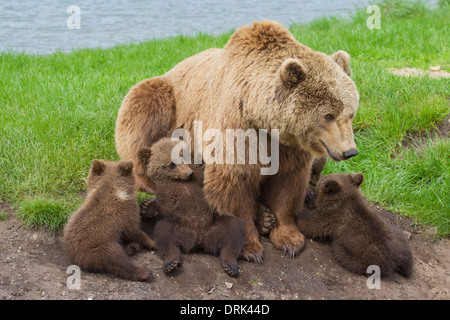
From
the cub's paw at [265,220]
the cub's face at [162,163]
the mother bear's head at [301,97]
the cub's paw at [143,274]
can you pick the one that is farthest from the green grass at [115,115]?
the mother bear's head at [301,97]

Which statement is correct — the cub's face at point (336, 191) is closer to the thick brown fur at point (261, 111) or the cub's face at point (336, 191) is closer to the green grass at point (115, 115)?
the thick brown fur at point (261, 111)

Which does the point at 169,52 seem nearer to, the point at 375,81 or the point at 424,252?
the point at 375,81

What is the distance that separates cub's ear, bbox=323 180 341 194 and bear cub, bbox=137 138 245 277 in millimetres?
879

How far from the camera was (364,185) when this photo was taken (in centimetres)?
605

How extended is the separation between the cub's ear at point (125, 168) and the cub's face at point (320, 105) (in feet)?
4.45

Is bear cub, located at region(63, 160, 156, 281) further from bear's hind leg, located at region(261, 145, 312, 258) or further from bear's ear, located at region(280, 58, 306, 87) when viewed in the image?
bear's ear, located at region(280, 58, 306, 87)

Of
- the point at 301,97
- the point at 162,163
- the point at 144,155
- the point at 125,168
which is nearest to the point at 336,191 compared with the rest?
the point at 301,97

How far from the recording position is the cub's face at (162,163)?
4.86 m

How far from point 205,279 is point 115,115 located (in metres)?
3.08

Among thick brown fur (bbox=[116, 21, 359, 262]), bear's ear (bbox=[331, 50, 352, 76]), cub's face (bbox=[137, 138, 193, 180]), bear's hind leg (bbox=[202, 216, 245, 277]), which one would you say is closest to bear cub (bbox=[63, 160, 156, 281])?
cub's face (bbox=[137, 138, 193, 180])

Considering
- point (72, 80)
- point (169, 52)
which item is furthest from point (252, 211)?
point (169, 52)

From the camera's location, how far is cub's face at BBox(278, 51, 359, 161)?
4289 millimetres

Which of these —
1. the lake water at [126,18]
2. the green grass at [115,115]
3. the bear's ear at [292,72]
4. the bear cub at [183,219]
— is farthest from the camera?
the lake water at [126,18]

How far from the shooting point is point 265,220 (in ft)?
16.8
